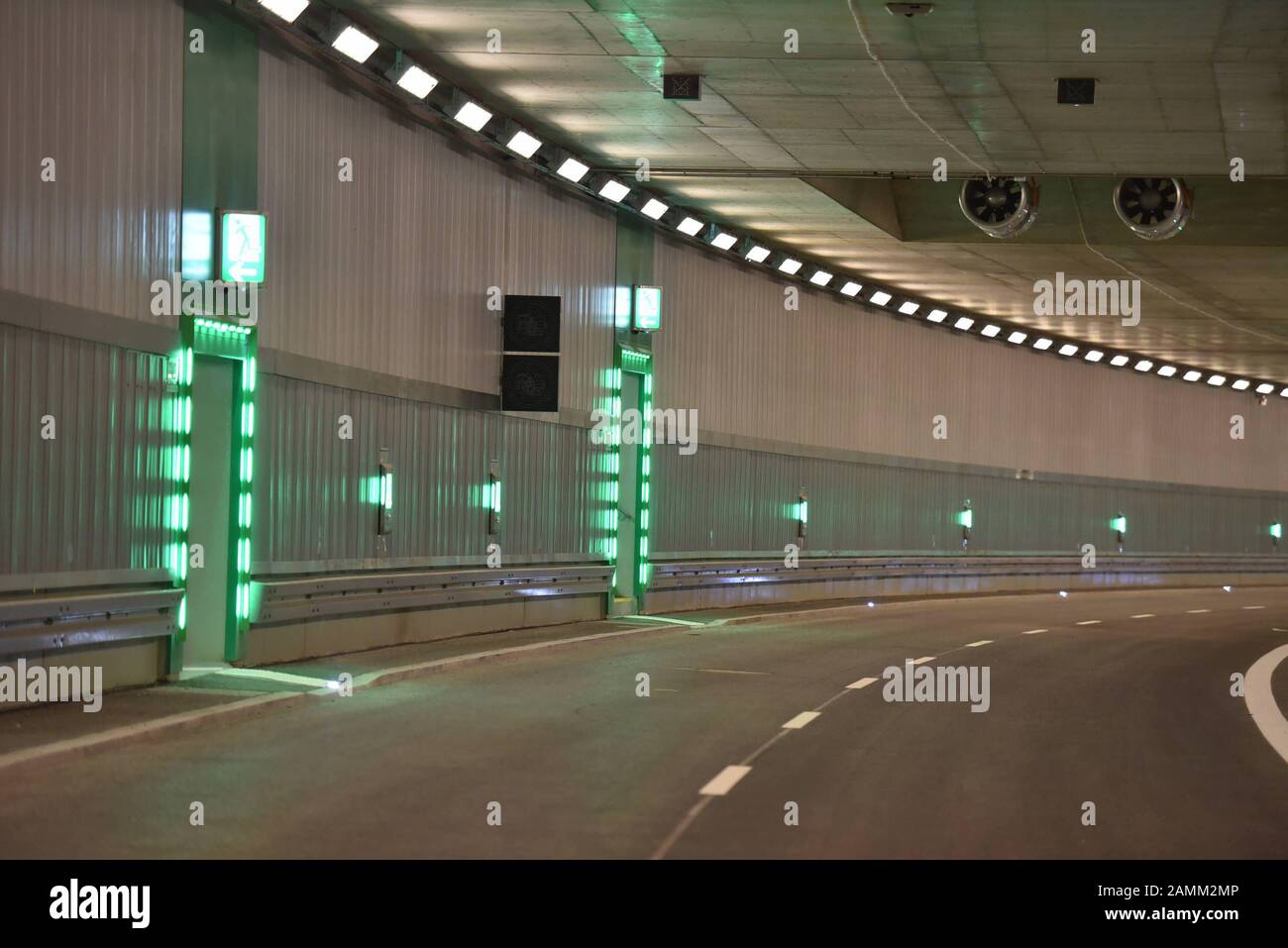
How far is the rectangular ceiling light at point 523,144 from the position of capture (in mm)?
21562

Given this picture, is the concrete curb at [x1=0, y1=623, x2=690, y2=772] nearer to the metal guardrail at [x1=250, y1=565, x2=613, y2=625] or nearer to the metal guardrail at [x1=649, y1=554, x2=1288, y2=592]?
the metal guardrail at [x1=250, y1=565, x2=613, y2=625]

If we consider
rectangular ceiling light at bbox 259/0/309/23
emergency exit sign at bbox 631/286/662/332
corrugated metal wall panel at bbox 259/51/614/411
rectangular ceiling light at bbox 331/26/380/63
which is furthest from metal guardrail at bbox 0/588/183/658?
emergency exit sign at bbox 631/286/662/332

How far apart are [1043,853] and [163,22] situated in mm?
10310

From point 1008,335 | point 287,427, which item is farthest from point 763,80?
point 1008,335

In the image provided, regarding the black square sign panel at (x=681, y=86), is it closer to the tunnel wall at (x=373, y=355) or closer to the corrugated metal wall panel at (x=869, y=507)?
the tunnel wall at (x=373, y=355)

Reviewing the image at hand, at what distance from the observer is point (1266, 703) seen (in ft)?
56.4

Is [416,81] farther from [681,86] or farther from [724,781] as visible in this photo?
[724,781]

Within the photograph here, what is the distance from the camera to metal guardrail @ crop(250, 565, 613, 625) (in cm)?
1741

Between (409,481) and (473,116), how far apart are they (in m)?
4.26

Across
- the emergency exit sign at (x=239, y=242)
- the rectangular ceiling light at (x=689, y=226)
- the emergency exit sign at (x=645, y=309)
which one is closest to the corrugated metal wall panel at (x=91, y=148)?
the emergency exit sign at (x=239, y=242)

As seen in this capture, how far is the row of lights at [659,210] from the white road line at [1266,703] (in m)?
10.4

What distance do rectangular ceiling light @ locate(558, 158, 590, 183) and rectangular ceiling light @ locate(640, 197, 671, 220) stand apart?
2338 mm

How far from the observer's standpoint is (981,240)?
28.5 m

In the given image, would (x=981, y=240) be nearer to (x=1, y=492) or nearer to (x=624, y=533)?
(x=624, y=533)
